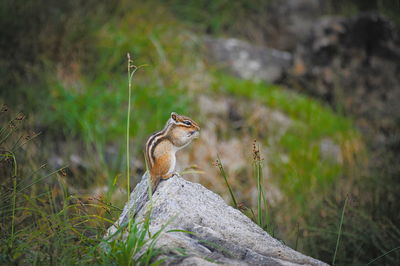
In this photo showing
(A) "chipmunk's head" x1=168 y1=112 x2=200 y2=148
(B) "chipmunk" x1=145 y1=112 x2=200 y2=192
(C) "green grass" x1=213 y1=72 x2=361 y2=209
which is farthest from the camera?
(C) "green grass" x1=213 y1=72 x2=361 y2=209

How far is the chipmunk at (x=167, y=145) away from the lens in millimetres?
2961

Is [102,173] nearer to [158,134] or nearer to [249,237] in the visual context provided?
[158,134]

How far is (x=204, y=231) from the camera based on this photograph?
258cm

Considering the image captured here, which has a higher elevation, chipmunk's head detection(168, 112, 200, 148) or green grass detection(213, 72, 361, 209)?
chipmunk's head detection(168, 112, 200, 148)

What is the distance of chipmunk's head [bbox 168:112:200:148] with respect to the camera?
3123 millimetres

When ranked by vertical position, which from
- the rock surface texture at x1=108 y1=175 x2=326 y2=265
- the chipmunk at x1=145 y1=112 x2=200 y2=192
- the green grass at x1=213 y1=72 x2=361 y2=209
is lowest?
the green grass at x1=213 y1=72 x2=361 y2=209

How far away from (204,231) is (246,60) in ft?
22.6

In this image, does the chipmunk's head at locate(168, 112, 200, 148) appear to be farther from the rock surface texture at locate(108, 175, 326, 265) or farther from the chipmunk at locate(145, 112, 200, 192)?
the rock surface texture at locate(108, 175, 326, 265)

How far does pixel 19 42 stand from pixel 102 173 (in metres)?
2.61

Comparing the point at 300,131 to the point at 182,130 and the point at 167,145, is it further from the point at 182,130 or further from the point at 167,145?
the point at 167,145

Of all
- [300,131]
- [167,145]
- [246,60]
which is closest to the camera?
[167,145]

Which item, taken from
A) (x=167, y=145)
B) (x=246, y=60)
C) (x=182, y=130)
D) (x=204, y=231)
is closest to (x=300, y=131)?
(x=246, y=60)

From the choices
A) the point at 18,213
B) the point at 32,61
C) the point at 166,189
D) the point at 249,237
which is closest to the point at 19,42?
the point at 32,61

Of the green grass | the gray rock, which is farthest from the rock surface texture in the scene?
A: the gray rock
